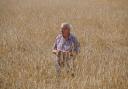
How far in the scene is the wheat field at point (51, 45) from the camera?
6215 millimetres

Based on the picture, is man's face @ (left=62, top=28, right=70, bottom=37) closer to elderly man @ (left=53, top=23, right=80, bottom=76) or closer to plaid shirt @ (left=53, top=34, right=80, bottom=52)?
elderly man @ (left=53, top=23, right=80, bottom=76)

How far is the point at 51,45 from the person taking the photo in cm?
1009

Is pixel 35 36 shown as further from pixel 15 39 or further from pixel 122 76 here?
pixel 122 76

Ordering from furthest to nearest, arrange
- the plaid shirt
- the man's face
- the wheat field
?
1. the plaid shirt
2. the man's face
3. the wheat field

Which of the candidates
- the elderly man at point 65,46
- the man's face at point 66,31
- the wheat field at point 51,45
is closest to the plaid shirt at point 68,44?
the elderly man at point 65,46

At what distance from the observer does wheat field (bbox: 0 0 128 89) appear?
20.4 ft

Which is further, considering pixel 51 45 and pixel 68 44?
pixel 51 45

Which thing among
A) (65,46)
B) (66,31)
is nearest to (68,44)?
(65,46)

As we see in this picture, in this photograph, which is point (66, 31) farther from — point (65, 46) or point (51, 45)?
point (51, 45)

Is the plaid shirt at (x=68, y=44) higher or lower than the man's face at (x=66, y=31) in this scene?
lower

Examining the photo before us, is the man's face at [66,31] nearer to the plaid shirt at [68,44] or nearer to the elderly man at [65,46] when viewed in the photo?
the elderly man at [65,46]

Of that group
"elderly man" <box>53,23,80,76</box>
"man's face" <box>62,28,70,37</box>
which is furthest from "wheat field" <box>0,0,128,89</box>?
"man's face" <box>62,28,70,37</box>

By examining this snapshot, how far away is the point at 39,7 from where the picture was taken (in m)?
18.8

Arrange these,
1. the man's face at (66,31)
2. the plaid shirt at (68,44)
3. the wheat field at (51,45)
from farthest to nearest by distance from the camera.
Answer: the plaid shirt at (68,44) → the man's face at (66,31) → the wheat field at (51,45)
